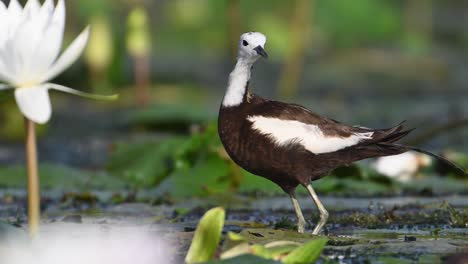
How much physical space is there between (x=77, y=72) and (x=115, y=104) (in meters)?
1.07

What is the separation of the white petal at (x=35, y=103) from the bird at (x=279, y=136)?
117cm

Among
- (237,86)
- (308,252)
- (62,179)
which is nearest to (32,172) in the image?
(308,252)

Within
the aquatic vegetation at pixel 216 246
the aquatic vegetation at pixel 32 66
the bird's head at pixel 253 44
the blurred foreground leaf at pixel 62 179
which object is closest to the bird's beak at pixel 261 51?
the bird's head at pixel 253 44

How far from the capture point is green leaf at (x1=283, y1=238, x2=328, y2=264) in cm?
→ 315

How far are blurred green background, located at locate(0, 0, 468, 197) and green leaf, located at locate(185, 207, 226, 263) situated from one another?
0.72 meters

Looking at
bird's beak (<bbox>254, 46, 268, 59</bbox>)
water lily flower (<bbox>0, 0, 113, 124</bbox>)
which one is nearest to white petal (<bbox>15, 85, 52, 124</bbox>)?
water lily flower (<bbox>0, 0, 113, 124</bbox>)

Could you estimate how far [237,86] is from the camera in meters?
4.18

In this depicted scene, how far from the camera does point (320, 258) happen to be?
3545mm

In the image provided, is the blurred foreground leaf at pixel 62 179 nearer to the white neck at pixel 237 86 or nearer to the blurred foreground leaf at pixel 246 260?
the white neck at pixel 237 86

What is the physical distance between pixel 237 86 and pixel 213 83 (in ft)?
31.2

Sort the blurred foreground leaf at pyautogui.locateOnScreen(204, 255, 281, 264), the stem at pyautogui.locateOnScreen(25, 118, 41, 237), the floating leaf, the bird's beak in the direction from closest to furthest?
the blurred foreground leaf at pyautogui.locateOnScreen(204, 255, 281, 264) < the stem at pyautogui.locateOnScreen(25, 118, 41, 237) < the floating leaf < the bird's beak

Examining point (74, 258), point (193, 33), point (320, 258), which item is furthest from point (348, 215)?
point (193, 33)

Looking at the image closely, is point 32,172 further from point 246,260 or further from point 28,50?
point 246,260

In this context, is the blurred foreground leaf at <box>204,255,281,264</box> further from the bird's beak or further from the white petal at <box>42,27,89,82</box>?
the bird's beak
